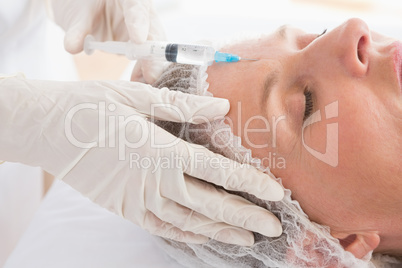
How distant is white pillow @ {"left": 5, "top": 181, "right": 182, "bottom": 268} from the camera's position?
1466 mm

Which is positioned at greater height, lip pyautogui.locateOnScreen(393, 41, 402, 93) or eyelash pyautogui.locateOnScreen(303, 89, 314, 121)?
lip pyautogui.locateOnScreen(393, 41, 402, 93)

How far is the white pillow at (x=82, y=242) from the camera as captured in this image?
1466 millimetres

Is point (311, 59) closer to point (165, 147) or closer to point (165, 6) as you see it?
point (165, 147)

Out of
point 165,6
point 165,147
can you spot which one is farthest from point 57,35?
point 165,147

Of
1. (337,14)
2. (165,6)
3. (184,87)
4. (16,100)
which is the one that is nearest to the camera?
(16,100)

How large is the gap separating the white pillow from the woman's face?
0.63m

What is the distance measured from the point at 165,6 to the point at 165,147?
1892mm

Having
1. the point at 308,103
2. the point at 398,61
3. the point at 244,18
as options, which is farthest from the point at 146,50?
the point at 244,18

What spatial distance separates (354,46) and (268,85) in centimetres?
24

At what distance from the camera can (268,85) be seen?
1.13 metres

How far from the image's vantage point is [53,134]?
43.8 inches

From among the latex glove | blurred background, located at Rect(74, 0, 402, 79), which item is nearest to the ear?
the latex glove

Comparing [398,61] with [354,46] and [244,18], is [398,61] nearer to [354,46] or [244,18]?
[354,46]
